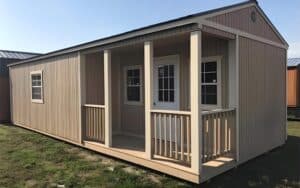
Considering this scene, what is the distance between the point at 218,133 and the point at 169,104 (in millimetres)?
2046

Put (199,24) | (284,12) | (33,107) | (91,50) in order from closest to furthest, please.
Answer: (199,24)
(91,50)
(284,12)
(33,107)

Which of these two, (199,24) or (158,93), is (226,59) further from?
(158,93)

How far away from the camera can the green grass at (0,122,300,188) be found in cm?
450

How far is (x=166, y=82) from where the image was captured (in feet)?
22.5

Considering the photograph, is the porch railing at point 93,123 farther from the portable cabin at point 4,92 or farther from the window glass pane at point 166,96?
the portable cabin at point 4,92

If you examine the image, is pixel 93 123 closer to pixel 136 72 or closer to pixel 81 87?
pixel 81 87

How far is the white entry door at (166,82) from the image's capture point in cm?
661

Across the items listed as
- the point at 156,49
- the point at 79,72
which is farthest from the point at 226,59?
the point at 79,72

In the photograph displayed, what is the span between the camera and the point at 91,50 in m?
6.80

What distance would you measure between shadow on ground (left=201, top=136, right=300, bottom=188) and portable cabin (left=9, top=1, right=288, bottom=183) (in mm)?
160

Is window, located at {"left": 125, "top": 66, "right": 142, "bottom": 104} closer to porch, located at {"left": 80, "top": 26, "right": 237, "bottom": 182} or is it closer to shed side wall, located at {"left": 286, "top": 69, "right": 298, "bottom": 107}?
porch, located at {"left": 80, "top": 26, "right": 237, "bottom": 182}

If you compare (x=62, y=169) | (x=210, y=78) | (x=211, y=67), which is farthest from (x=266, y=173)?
(x=62, y=169)

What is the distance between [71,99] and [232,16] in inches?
189

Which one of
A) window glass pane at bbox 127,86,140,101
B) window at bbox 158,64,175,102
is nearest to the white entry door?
window at bbox 158,64,175,102
